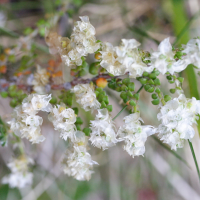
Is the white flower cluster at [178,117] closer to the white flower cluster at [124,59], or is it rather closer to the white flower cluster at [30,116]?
the white flower cluster at [124,59]

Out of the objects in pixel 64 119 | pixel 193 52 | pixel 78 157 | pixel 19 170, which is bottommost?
pixel 19 170

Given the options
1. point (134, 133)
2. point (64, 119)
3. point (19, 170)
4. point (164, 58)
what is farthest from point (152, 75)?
point (19, 170)

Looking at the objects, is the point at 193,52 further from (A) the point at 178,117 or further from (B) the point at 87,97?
(B) the point at 87,97

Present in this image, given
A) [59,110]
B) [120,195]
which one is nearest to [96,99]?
[59,110]

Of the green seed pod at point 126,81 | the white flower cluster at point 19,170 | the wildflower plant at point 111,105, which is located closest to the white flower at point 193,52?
the wildflower plant at point 111,105

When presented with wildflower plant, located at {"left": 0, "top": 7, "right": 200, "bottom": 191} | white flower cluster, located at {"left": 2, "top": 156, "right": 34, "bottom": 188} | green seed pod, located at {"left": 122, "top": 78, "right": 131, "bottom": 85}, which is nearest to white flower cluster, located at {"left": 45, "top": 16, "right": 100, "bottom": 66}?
wildflower plant, located at {"left": 0, "top": 7, "right": 200, "bottom": 191}
